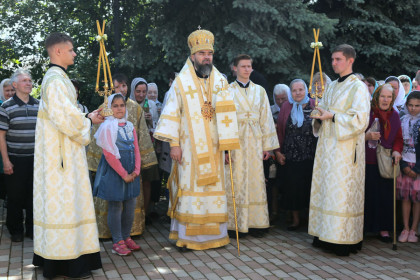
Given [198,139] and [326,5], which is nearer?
[198,139]

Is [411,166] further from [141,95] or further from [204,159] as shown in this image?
[141,95]

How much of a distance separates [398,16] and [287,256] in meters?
7.49

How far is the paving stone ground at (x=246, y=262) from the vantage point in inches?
197

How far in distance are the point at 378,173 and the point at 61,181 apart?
4.04 m

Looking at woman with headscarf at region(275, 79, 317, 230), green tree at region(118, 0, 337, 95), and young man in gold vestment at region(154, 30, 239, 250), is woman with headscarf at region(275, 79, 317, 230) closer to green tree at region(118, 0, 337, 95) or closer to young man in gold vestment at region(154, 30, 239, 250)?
young man in gold vestment at region(154, 30, 239, 250)

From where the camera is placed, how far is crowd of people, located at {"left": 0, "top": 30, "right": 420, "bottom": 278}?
4.76 meters

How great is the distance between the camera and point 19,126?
6.20m

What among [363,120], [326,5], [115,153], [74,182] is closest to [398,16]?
[326,5]

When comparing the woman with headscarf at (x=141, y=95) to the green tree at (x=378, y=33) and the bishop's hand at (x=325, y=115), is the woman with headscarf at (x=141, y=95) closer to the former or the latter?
the bishop's hand at (x=325, y=115)

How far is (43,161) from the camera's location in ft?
15.5

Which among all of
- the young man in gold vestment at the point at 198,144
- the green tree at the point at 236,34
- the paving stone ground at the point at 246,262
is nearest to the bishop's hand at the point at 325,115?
the young man in gold vestment at the point at 198,144

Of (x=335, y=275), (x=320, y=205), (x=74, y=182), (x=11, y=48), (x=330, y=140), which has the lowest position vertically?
(x=335, y=275)

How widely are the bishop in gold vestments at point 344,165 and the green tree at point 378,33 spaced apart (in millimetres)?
4827

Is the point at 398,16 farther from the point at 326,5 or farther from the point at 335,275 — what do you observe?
the point at 335,275
